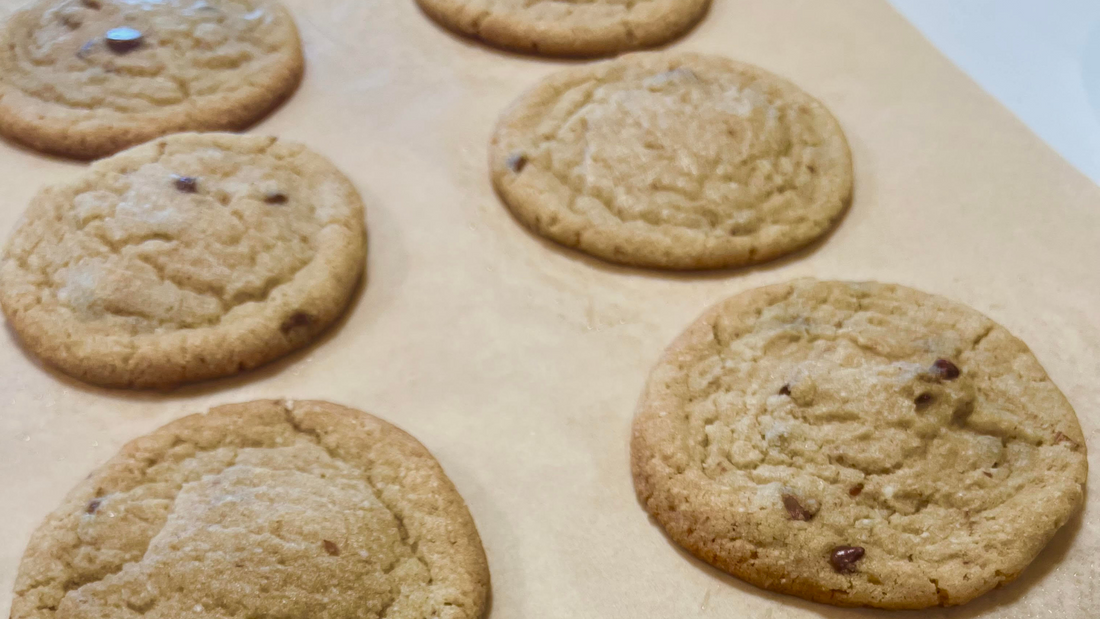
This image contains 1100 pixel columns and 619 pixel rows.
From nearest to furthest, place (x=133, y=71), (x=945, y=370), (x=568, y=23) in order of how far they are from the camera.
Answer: (x=945, y=370)
(x=133, y=71)
(x=568, y=23)

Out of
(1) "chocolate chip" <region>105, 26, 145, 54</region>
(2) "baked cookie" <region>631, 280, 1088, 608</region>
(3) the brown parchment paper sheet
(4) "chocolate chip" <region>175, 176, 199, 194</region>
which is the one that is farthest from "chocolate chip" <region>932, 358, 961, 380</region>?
(1) "chocolate chip" <region>105, 26, 145, 54</region>

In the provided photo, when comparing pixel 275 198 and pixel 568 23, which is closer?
pixel 275 198

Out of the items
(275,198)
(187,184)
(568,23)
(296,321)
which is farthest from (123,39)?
(568,23)

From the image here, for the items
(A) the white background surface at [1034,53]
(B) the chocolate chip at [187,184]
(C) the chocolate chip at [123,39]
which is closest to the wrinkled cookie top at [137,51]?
(C) the chocolate chip at [123,39]

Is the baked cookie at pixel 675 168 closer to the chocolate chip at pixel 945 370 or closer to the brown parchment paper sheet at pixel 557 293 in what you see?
the brown parchment paper sheet at pixel 557 293

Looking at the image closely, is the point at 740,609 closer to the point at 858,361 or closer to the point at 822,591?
the point at 822,591

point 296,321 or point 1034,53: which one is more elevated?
point 1034,53

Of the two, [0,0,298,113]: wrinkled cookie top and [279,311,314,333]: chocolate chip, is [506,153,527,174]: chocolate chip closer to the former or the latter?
[279,311,314,333]: chocolate chip

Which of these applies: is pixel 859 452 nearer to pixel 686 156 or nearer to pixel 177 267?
pixel 686 156
